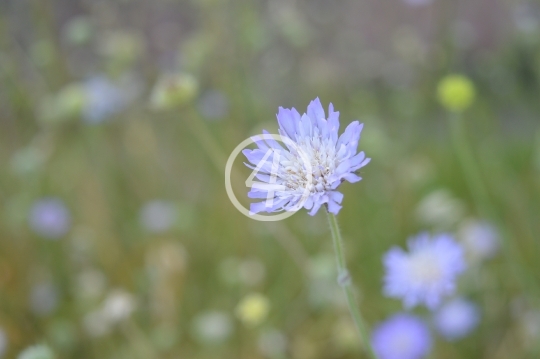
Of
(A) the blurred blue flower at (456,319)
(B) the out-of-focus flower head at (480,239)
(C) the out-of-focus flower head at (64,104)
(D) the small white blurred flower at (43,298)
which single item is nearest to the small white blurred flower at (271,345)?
(A) the blurred blue flower at (456,319)

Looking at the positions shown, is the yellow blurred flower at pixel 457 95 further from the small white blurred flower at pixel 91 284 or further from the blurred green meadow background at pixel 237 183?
the small white blurred flower at pixel 91 284

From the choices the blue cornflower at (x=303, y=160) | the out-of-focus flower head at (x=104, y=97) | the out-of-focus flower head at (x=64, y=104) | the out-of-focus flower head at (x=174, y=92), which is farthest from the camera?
the out-of-focus flower head at (x=104, y=97)

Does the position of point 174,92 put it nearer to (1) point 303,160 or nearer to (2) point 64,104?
(1) point 303,160

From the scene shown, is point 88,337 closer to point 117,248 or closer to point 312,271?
point 117,248

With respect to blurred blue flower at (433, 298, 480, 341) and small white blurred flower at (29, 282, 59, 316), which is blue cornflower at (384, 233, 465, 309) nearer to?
blurred blue flower at (433, 298, 480, 341)

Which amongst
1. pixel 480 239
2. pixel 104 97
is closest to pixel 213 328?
pixel 480 239
